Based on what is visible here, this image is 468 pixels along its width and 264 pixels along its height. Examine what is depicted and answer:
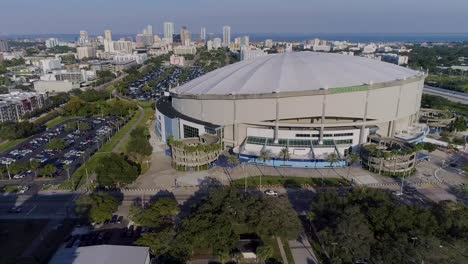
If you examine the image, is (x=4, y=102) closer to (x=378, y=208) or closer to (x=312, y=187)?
(x=312, y=187)

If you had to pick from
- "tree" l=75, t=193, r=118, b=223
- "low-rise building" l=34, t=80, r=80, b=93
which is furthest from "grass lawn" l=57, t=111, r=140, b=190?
"low-rise building" l=34, t=80, r=80, b=93

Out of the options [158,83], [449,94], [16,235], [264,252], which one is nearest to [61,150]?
[16,235]

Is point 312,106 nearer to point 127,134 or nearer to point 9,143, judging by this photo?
point 127,134

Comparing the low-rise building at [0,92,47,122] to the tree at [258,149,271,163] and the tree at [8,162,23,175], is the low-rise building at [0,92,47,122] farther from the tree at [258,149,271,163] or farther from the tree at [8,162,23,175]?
the tree at [258,149,271,163]

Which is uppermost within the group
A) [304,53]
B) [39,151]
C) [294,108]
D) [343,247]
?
[304,53]

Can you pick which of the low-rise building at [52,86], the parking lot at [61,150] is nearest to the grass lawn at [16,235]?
the parking lot at [61,150]

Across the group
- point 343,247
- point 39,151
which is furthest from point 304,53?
point 39,151
